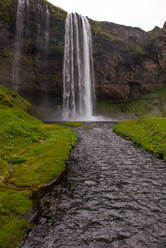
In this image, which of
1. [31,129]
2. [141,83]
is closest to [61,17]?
[141,83]

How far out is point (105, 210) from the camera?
7.04 meters

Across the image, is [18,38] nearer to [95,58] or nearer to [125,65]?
[95,58]

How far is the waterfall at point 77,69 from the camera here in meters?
66.0

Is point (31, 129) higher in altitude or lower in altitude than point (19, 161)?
higher

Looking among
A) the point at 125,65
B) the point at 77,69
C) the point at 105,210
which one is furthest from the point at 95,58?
the point at 105,210

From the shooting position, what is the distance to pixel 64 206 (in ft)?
23.9

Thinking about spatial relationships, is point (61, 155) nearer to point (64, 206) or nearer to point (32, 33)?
point (64, 206)

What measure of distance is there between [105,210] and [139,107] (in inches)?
3175

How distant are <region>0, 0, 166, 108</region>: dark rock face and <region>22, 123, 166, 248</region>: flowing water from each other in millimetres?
63243

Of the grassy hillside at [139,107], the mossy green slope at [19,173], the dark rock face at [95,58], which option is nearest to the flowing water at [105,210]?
the mossy green slope at [19,173]

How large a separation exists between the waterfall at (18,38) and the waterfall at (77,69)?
17.7 meters

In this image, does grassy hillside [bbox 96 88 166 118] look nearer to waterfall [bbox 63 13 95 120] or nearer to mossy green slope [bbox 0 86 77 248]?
waterfall [bbox 63 13 95 120]

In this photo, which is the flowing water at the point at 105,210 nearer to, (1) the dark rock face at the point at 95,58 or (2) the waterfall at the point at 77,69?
(2) the waterfall at the point at 77,69

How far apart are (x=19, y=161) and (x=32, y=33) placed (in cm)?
6629
